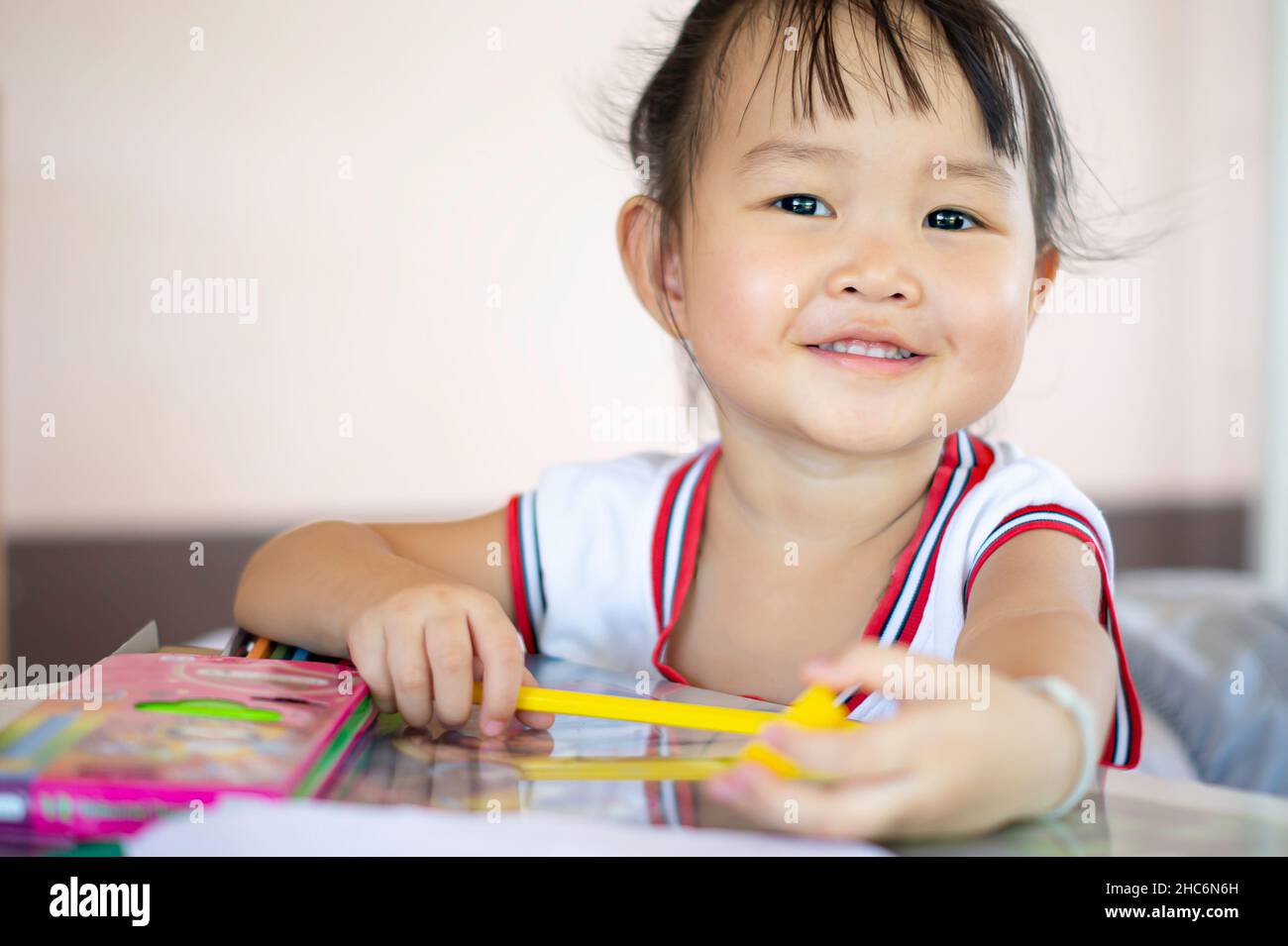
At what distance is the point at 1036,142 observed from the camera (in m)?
0.88

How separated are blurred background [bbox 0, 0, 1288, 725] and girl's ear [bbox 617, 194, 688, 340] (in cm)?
107

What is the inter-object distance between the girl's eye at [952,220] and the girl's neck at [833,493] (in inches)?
6.1

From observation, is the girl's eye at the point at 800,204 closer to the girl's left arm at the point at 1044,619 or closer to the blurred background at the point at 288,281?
the girl's left arm at the point at 1044,619

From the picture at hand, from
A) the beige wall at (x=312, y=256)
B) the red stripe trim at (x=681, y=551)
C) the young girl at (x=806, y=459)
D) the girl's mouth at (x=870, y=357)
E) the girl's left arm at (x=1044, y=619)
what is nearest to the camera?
the girl's left arm at (x=1044, y=619)

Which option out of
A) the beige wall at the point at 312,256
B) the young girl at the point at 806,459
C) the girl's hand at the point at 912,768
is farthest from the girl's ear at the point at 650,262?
the beige wall at the point at 312,256

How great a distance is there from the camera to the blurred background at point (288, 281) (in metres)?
2.20

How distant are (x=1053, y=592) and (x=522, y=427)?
1861 millimetres

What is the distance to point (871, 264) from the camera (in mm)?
758

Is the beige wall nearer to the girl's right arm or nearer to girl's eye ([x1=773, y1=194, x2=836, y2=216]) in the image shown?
the girl's right arm

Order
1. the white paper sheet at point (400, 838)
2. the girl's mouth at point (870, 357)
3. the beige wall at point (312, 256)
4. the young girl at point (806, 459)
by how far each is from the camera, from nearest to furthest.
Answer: the white paper sheet at point (400, 838), the young girl at point (806, 459), the girl's mouth at point (870, 357), the beige wall at point (312, 256)

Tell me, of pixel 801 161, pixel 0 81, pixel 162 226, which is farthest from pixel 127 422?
pixel 801 161

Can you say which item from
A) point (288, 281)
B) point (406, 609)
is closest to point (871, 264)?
point (406, 609)
